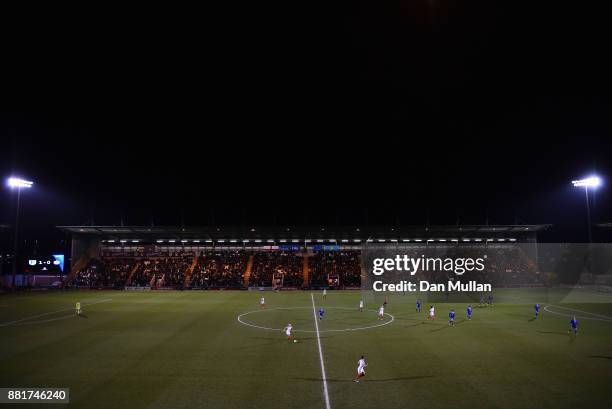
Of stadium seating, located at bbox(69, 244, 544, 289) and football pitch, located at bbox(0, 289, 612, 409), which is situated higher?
stadium seating, located at bbox(69, 244, 544, 289)

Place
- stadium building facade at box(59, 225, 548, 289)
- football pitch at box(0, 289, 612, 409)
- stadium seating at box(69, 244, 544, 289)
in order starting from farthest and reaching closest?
1. stadium seating at box(69, 244, 544, 289)
2. stadium building facade at box(59, 225, 548, 289)
3. football pitch at box(0, 289, 612, 409)

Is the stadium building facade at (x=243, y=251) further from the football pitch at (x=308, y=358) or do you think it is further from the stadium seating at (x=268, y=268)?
the football pitch at (x=308, y=358)

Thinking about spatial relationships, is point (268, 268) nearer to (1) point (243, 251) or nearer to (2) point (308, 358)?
(1) point (243, 251)

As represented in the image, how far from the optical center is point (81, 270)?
72.7 metres

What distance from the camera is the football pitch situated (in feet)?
54.4

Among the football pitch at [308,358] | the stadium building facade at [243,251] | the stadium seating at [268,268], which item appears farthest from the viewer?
the stadium seating at [268,268]

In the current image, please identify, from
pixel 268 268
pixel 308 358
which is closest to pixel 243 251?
pixel 268 268

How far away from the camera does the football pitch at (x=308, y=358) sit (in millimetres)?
16594

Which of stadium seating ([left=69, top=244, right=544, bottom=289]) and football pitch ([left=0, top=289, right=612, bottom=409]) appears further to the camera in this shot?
stadium seating ([left=69, top=244, right=544, bottom=289])

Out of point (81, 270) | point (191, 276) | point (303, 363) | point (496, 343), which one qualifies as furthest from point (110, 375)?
point (81, 270)

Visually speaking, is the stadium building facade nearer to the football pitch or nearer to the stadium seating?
the stadium seating

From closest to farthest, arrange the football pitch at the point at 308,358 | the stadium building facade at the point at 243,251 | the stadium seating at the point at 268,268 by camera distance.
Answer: the football pitch at the point at 308,358 → the stadium building facade at the point at 243,251 → the stadium seating at the point at 268,268

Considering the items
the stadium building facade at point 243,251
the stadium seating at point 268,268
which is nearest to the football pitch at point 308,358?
the stadium building facade at point 243,251

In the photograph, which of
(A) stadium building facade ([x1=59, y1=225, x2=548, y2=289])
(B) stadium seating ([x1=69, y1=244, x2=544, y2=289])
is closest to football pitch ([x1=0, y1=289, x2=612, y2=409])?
(A) stadium building facade ([x1=59, y1=225, x2=548, y2=289])
